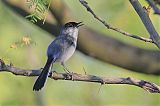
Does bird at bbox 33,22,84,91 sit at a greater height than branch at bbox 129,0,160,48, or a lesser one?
lesser

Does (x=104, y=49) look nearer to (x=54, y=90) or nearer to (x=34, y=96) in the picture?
(x=34, y=96)

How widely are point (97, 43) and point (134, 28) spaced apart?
1.30 meters

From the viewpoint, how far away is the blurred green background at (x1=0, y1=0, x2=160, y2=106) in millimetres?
4871

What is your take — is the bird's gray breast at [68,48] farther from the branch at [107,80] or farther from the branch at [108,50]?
the branch at [107,80]

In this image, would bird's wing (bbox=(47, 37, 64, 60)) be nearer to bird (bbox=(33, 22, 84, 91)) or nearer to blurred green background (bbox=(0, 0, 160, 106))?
bird (bbox=(33, 22, 84, 91))

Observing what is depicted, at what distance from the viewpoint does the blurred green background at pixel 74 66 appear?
16.0ft

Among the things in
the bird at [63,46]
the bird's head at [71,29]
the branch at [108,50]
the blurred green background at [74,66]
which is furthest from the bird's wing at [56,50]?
the blurred green background at [74,66]

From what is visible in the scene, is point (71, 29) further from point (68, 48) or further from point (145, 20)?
point (145, 20)

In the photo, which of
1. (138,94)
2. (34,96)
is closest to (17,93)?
(34,96)

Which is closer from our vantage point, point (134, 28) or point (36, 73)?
point (36, 73)

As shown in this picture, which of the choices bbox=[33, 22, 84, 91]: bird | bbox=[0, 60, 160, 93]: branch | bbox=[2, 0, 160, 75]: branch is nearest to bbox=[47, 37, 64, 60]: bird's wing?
bbox=[33, 22, 84, 91]: bird

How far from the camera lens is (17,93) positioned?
16.6ft

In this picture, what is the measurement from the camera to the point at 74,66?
5.77m

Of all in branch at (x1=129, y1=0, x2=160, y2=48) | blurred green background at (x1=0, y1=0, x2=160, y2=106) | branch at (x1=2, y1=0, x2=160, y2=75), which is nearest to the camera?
branch at (x1=129, y1=0, x2=160, y2=48)
